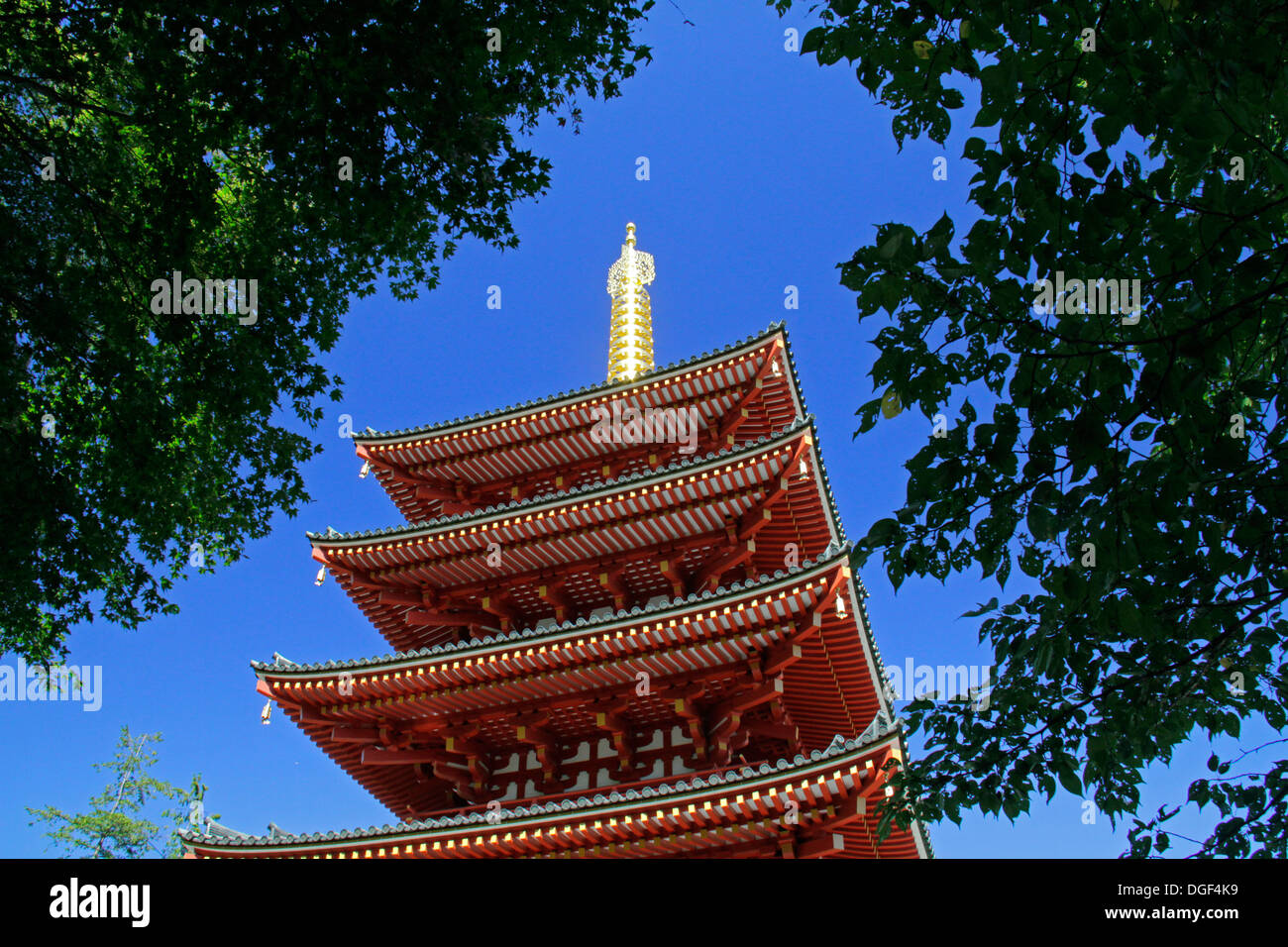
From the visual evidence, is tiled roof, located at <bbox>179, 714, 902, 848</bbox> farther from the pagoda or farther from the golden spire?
the golden spire

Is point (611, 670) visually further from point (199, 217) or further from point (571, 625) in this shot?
point (199, 217)

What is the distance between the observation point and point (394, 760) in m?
14.0

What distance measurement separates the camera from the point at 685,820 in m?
10.6

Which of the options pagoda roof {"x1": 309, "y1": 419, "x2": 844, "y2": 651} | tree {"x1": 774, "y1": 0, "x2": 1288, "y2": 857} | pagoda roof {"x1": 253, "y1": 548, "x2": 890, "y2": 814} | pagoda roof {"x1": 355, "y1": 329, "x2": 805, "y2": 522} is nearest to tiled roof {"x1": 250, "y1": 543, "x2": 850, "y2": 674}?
pagoda roof {"x1": 253, "y1": 548, "x2": 890, "y2": 814}

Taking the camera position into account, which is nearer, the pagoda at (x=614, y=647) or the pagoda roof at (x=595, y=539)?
the pagoda at (x=614, y=647)

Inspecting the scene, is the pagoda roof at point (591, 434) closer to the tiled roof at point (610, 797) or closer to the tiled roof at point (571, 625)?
the tiled roof at point (571, 625)

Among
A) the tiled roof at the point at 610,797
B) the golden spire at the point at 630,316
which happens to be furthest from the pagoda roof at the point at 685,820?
the golden spire at the point at 630,316

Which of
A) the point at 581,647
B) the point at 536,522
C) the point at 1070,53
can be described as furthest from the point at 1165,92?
the point at 536,522

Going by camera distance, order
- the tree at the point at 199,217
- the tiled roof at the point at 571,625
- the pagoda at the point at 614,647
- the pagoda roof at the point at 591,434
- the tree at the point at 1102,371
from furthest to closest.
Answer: the pagoda roof at the point at 591,434 → the tiled roof at the point at 571,625 → the pagoda at the point at 614,647 → the tree at the point at 199,217 → the tree at the point at 1102,371

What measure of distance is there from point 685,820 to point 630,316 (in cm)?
1271

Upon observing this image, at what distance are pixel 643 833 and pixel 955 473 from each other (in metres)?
7.41

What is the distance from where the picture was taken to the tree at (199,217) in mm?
7066

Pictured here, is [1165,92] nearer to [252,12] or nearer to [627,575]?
[252,12]

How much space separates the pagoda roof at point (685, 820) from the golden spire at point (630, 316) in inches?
404
